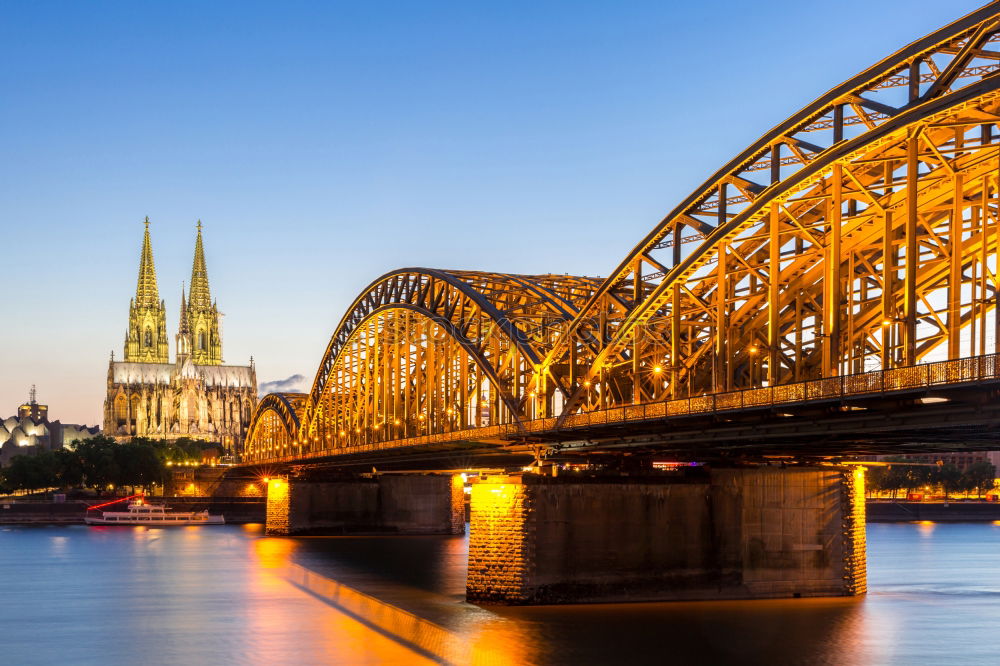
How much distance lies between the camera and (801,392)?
4256 cm

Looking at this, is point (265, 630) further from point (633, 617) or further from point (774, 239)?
point (774, 239)

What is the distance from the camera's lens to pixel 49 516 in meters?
166

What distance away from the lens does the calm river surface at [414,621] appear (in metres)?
47.0

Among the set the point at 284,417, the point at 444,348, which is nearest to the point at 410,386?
the point at 444,348

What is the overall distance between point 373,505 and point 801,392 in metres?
90.1

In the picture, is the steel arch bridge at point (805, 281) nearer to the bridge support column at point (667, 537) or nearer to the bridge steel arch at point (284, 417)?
the bridge support column at point (667, 537)

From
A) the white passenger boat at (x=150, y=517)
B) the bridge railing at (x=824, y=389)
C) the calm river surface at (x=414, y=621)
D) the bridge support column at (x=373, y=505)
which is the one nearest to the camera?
the bridge railing at (x=824, y=389)

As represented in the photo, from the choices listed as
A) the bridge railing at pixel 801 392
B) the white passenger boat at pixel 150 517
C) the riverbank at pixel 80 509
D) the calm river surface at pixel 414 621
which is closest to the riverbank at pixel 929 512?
the riverbank at pixel 80 509

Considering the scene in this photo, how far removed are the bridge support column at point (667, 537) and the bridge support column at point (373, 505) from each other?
68.2 meters

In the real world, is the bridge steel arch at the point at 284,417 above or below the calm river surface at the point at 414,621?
above

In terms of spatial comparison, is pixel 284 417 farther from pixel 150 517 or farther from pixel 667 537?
pixel 667 537

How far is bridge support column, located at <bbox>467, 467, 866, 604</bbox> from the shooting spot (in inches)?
2192

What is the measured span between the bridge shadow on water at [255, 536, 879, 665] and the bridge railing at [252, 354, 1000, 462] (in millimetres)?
8082

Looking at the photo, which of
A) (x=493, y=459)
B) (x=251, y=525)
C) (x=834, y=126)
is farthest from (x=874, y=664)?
(x=251, y=525)
